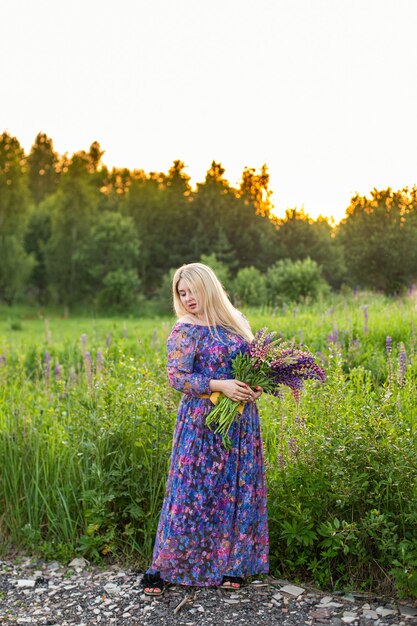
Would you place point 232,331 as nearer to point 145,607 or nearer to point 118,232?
point 145,607

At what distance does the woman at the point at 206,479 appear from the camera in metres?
3.89

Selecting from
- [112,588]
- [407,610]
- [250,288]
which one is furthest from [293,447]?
[250,288]

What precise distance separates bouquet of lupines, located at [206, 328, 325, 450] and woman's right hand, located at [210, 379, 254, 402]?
40mm

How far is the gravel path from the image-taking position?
367cm

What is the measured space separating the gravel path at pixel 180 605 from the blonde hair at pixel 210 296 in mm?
1510

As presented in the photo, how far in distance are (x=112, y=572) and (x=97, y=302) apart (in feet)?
105

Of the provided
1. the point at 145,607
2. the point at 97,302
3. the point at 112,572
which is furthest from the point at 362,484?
the point at 97,302

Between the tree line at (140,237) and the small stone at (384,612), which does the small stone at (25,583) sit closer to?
the small stone at (384,612)

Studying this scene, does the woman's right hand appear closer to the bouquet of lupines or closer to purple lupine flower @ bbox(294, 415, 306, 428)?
the bouquet of lupines

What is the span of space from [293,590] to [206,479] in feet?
2.82

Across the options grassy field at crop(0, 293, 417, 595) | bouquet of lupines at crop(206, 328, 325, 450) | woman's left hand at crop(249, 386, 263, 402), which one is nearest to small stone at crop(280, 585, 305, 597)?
grassy field at crop(0, 293, 417, 595)

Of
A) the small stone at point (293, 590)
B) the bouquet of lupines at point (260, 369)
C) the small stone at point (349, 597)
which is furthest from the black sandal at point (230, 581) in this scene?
the bouquet of lupines at point (260, 369)

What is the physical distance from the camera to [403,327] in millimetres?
9227

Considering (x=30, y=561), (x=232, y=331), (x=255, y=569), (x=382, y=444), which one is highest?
(x=232, y=331)
